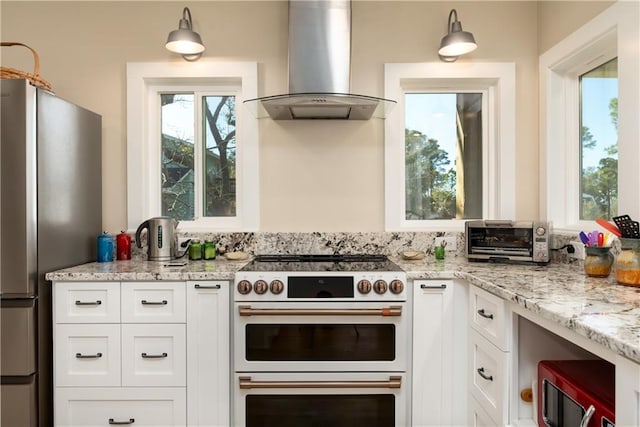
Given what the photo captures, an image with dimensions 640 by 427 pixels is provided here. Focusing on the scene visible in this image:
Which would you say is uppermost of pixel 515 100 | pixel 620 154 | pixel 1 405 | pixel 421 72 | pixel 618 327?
pixel 421 72

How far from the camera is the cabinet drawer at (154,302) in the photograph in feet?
6.25

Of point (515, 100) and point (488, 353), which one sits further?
point (515, 100)

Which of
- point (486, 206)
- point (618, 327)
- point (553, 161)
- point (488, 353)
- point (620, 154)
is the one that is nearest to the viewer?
point (618, 327)

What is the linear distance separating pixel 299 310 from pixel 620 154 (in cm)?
166

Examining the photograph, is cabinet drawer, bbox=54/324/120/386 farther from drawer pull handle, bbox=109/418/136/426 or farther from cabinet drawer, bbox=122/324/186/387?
drawer pull handle, bbox=109/418/136/426

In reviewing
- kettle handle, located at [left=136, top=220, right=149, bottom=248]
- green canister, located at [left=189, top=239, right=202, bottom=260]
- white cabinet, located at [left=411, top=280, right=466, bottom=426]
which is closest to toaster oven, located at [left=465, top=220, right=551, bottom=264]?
white cabinet, located at [left=411, top=280, right=466, bottom=426]

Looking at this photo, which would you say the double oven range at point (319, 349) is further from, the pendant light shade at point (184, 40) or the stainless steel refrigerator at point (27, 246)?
the pendant light shade at point (184, 40)

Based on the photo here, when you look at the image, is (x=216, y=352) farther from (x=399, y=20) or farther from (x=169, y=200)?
(x=399, y=20)

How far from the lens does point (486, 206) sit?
8.66 feet

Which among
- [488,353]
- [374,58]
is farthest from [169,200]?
[488,353]

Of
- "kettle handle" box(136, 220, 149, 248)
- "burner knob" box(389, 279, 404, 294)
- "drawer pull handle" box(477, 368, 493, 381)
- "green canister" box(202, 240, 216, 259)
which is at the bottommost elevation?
"drawer pull handle" box(477, 368, 493, 381)

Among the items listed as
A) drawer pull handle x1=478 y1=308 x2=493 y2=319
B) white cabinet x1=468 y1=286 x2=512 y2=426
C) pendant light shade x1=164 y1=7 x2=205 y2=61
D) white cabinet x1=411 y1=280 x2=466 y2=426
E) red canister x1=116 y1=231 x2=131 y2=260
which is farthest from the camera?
red canister x1=116 y1=231 x2=131 y2=260

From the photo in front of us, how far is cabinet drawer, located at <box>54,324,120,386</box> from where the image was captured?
190cm

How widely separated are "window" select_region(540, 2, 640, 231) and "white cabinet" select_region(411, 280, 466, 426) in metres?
0.89
